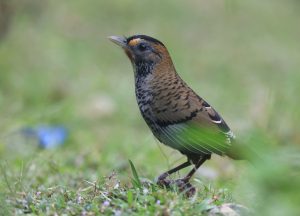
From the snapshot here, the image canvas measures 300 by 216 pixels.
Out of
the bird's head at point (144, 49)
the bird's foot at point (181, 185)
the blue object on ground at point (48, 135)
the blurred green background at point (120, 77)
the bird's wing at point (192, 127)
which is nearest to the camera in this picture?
the bird's foot at point (181, 185)

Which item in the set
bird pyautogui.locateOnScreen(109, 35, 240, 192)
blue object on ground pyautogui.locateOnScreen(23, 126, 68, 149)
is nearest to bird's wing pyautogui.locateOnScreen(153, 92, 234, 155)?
bird pyautogui.locateOnScreen(109, 35, 240, 192)

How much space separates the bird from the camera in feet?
16.5

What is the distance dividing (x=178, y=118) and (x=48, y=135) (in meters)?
2.94

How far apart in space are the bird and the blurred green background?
31 cm

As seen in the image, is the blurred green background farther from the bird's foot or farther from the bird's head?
the bird's head

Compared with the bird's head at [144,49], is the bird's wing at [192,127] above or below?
below

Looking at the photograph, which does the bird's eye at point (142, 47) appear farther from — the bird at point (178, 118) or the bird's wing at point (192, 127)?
the bird's wing at point (192, 127)

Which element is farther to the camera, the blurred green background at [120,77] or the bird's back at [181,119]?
the blurred green background at [120,77]

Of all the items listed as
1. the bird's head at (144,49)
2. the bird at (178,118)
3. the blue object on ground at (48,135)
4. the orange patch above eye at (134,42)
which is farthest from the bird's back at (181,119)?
the blue object on ground at (48,135)

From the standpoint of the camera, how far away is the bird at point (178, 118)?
5.04m

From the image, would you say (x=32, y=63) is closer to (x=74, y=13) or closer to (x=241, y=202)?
(x=74, y=13)

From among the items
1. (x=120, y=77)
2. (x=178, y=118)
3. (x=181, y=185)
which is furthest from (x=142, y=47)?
(x=120, y=77)

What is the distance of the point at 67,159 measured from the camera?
24.1 feet

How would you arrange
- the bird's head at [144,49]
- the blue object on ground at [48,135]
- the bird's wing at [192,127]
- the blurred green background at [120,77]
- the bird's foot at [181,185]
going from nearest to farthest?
the bird's foot at [181,185]
the bird's wing at [192,127]
the bird's head at [144,49]
the blurred green background at [120,77]
the blue object on ground at [48,135]
